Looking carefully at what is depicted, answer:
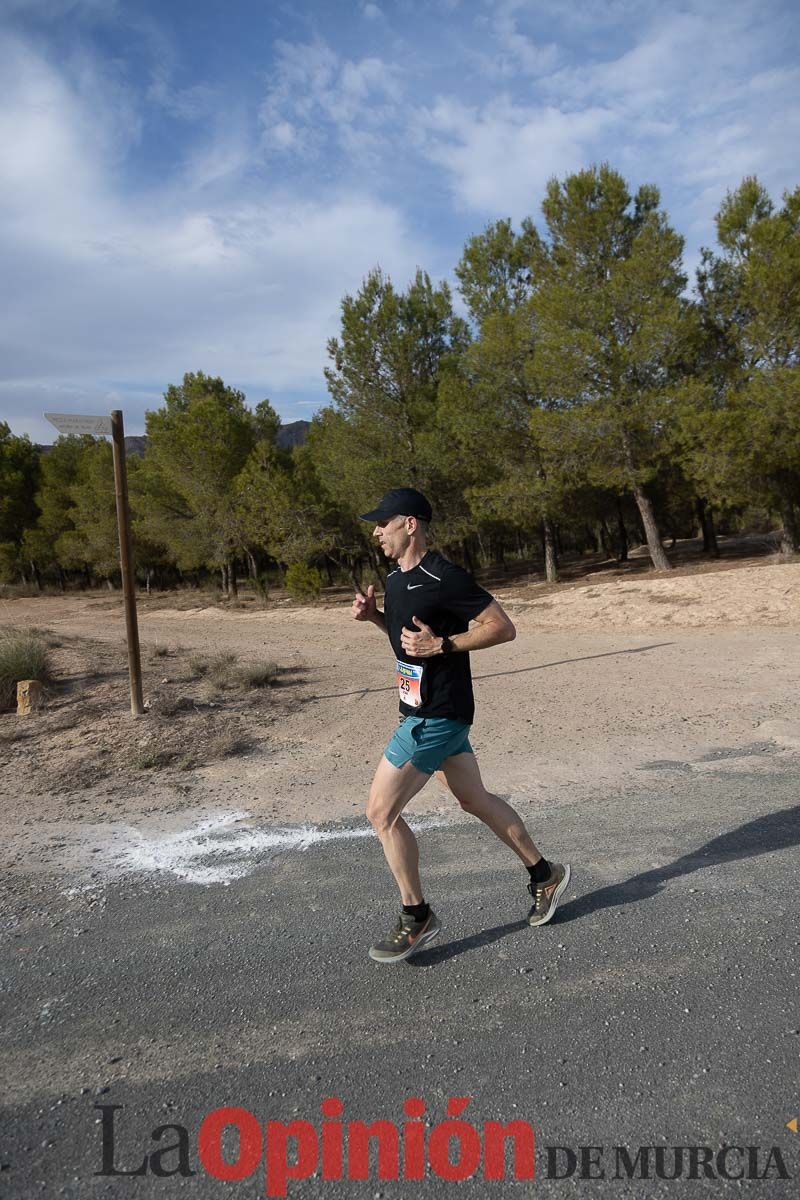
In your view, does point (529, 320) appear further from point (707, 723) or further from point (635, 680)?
point (707, 723)

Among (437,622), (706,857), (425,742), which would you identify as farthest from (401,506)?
(706,857)

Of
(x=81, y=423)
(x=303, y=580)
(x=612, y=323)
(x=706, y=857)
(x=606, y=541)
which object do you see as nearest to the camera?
(x=706, y=857)

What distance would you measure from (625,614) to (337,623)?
732cm

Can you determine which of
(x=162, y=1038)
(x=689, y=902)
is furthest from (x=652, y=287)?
(x=162, y=1038)

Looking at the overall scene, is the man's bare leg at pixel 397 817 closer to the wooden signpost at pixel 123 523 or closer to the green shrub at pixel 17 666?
the wooden signpost at pixel 123 523

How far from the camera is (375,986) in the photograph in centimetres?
286

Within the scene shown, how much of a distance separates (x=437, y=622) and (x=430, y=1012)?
4.85ft

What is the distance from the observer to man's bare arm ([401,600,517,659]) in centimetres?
292

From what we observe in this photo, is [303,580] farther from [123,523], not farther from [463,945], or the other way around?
[463,945]

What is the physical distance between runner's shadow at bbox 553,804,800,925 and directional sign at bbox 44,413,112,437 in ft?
20.9

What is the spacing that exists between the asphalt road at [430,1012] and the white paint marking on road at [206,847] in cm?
17

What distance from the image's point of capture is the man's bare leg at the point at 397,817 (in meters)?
3.05

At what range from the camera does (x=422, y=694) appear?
3.09 metres

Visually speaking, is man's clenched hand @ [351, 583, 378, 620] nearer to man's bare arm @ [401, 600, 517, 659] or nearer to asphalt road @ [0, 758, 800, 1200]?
man's bare arm @ [401, 600, 517, 659]
